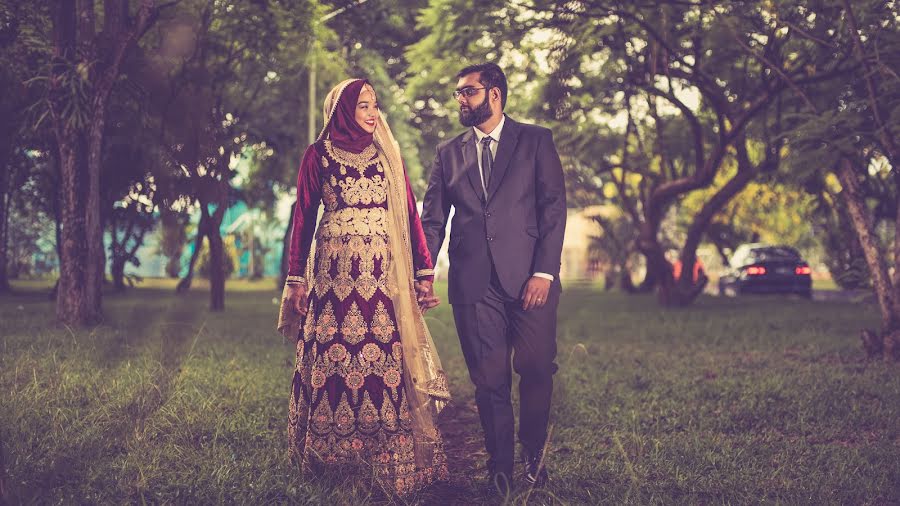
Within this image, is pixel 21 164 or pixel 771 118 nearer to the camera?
pixel 771 118

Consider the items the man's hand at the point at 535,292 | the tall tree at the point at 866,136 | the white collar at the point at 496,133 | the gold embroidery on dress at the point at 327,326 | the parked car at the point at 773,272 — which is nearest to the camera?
the man's hand at the point at 535,292

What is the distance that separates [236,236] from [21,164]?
1607 centimetres

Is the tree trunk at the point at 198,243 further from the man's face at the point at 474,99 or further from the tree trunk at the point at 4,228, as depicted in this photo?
the man's face at the point at 474,99

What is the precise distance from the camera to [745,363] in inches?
371

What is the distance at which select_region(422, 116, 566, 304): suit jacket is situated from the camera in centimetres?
421

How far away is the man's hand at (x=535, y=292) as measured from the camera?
414 centimetres

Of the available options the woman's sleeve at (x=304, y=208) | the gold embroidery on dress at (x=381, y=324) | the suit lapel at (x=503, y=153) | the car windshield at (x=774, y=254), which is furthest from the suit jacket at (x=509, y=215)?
the car windshield at (x=774, y=254)

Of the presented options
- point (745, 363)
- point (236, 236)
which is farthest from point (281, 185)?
point (745, 363)

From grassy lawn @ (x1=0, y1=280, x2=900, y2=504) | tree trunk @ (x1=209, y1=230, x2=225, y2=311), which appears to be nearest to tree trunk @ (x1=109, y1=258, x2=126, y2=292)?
tree trunk @ (x1=209, y1=230, x2=225, y2=311)

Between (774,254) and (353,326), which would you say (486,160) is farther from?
(774,254)

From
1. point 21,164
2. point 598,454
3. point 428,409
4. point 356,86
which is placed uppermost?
point 21,164

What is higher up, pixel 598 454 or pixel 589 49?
pixel 589 49

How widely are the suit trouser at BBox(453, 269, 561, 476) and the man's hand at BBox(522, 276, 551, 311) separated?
66mm

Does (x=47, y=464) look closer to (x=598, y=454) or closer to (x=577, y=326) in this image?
(x=598, y=454)
